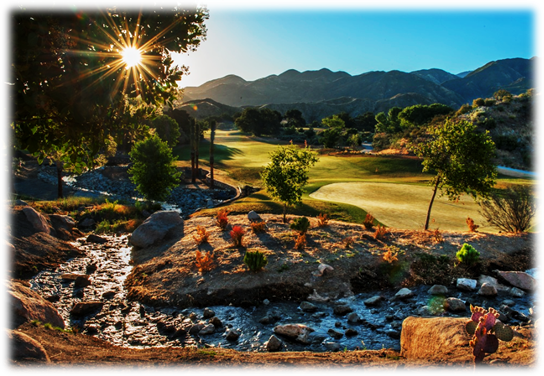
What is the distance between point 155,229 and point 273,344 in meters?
11.2

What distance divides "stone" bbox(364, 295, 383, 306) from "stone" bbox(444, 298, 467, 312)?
200cm

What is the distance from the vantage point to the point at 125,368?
5676mm

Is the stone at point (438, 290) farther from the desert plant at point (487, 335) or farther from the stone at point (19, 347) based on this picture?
the stone at point (19, 347)

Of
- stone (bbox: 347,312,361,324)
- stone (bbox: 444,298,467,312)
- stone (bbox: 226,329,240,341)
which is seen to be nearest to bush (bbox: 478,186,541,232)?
stone (bbox: 444,298,467,312)

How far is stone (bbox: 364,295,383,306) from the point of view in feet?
37.5

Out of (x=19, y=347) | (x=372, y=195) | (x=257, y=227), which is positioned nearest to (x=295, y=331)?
(x=19, y=347)

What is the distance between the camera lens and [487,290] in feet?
38.9

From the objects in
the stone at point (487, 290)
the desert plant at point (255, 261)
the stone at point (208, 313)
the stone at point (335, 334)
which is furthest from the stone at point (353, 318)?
the stone at point (487, 290)

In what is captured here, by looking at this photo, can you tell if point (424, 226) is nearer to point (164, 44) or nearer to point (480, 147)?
point (480, 147)

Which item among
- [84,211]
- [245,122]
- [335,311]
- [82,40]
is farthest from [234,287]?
[245,122]

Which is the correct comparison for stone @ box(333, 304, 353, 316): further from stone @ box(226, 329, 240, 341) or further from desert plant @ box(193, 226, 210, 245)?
desert plant @ box(193, 226, 210, 245)

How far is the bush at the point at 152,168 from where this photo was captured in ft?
88.5

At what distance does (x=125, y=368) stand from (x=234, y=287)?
664cm

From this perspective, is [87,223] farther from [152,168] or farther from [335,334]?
[335,334]
